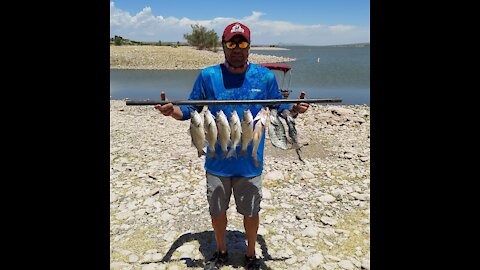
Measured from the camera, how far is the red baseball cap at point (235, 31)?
3.70 m

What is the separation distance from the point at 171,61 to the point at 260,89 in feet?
176

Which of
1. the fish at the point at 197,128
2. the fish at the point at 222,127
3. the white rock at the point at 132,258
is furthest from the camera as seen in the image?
the white rock at the point at 132,258

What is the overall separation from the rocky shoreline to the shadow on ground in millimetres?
15

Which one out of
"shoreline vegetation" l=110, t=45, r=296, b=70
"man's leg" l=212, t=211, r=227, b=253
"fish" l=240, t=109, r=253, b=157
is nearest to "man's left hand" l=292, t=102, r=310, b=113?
"fish" l=240, t=109, r=253, b=157

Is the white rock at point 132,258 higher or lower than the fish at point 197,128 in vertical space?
lower

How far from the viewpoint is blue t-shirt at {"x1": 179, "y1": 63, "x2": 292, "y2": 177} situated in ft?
12.8

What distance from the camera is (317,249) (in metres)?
5.21

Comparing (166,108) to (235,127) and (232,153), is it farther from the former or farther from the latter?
(232,153)

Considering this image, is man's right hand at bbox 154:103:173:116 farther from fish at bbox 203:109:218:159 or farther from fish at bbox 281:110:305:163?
fish at bbox 281:110:305:163

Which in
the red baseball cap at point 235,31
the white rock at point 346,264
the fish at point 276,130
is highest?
the red baseball cap at point 235,31

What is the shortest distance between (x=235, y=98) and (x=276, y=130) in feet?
2.22

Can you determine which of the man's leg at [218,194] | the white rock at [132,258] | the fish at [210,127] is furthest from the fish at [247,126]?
the white rock at [132,258]

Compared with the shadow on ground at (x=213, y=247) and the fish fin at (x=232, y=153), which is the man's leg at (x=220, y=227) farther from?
the fish fin at (x=232, y=153)

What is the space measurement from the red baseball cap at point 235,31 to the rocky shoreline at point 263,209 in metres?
3.14
